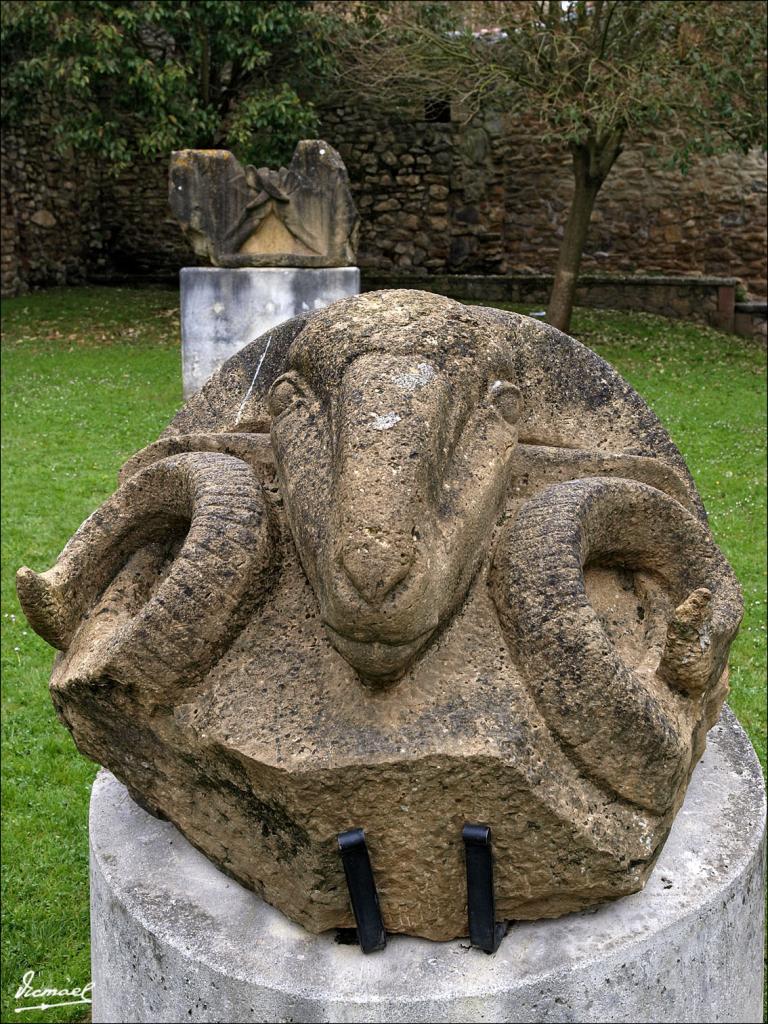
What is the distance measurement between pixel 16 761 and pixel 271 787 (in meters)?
2.80

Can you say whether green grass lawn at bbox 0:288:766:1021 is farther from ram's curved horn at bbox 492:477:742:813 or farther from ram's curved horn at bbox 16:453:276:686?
ram's curved horn at bbox 492:477:742:813

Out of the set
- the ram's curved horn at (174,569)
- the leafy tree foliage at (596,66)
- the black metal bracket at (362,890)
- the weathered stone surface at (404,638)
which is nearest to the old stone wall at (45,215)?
the leafy tree foliage at (596,66)

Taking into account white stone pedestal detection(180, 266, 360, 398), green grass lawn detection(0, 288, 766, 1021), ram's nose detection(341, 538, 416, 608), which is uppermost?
ram's nose detection(341, 538, 416, 608)

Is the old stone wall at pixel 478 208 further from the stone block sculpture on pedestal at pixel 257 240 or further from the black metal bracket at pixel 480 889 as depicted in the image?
the black metal bracket at pixel 480 889

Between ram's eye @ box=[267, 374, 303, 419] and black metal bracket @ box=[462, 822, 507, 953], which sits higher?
ram's eye @ box=[267, 374, 303, 419]

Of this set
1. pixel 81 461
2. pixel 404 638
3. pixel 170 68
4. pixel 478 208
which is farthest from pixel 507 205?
pixel 404 638

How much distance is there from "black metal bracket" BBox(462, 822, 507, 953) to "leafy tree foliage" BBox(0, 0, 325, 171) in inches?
442

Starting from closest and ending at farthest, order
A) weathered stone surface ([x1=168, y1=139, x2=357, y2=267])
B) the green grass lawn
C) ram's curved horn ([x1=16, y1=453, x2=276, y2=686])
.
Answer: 1. ram's curved horn ([x1=16, y1=453, x2=276, y2=686])
2. the green grass lawn
3. weathered stone surface ([x1=168, y1=139, x2=357, y2=267])

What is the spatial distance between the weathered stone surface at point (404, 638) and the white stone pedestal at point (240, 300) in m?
6.42

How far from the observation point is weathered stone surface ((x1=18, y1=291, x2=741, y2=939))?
2127 millimetres

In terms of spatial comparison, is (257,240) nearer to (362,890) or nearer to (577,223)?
(577,223)

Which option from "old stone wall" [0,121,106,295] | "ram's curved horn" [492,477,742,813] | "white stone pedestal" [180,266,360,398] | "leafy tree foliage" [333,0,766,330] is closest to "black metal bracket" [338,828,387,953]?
"ram's curved horn" [492,477,742,813]

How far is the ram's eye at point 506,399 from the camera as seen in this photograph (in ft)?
7.98

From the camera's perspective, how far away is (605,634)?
221 cm
